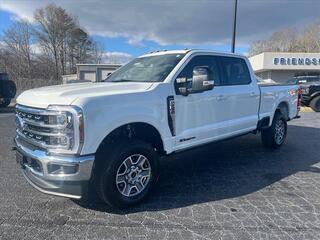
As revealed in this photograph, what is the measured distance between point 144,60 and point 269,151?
3.56 m

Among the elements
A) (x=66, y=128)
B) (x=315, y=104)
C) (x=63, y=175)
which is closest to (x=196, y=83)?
(x=66, y=128)

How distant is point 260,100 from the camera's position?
6.01m

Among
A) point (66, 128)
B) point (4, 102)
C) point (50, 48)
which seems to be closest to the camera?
point (66, 128)

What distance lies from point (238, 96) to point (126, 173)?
2.70 m

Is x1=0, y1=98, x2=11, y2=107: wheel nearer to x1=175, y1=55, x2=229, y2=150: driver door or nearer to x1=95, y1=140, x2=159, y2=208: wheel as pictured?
x1=175, y1=55, x2=229, y2=150: driver door

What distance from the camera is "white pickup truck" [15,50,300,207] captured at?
3229 millimetres

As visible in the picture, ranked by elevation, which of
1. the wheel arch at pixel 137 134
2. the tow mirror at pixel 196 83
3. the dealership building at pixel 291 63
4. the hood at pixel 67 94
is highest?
the dealership building at pixel 291 63

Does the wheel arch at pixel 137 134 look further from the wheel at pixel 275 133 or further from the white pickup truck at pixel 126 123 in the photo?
the wheel at pixel 275 133

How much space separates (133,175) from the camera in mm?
3855

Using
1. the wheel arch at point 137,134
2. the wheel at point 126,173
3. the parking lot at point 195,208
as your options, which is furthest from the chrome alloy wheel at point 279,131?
the wheel at point 126,173

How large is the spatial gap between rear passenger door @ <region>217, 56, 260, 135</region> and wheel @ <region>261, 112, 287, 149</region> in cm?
84

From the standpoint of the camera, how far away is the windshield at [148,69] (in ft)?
14.4

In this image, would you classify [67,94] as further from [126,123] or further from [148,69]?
[148,69]

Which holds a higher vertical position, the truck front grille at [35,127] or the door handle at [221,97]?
the door handle at [221,97]
